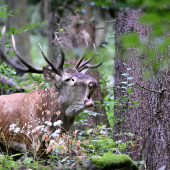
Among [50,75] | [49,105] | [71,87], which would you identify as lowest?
[49,105]

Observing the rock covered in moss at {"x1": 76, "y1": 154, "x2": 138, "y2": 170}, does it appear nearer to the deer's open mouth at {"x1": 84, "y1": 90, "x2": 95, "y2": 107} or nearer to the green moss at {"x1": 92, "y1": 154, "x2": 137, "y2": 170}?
the green moss at {"x1": 92, "y1": 154, "x2": 137, "y2": 170}

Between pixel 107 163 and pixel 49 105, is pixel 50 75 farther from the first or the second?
pixel 107 163

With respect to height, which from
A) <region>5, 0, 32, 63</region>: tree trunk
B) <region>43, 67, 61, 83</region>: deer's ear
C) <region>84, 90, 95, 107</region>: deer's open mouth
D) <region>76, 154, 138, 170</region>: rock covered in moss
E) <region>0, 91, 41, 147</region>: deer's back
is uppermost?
<region>5, 0, 32, 63</region>: tree trunk

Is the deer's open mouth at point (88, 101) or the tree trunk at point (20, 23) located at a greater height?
the tree trunk at point (20, 23)

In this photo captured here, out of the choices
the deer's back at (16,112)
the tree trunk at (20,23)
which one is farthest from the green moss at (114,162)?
the tree trunk at (20,23)

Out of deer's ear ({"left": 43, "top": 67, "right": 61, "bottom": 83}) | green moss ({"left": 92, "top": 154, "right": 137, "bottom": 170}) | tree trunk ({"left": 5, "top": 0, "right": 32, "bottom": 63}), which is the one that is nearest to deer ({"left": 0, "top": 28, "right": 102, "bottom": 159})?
deer's ear ({"left": 43, "top": 67, "right": 61, "bottom": 83})

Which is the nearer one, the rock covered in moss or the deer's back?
the rock covered in moss

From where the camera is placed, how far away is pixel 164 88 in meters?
3.52

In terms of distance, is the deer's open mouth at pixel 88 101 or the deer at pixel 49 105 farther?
the deer at pixel 49 105

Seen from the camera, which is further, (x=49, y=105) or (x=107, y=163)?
(x=49, y=105)

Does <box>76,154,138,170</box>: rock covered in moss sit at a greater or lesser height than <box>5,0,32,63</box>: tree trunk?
lesser

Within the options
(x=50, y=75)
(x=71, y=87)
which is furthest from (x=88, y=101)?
(x=50, y=75)

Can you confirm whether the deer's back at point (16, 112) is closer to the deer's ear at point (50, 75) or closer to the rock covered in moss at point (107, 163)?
the deer's ear at point (50, 75)

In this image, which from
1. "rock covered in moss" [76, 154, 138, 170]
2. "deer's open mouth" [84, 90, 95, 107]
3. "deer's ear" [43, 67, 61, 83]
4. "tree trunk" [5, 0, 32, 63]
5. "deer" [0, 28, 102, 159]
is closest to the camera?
"rock covered in moss" [76, 154, 138, 170]
